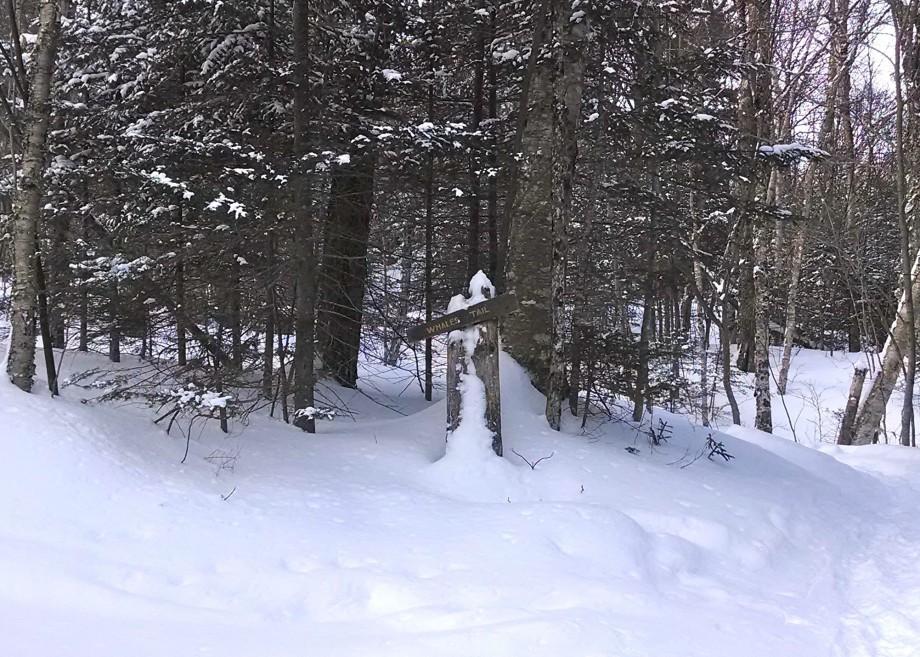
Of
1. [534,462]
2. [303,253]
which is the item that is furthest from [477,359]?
[303,253]

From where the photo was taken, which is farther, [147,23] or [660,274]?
[660,274]

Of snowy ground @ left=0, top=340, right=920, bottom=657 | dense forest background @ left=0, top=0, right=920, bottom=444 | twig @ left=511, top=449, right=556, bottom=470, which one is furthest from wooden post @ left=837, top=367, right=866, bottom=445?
twig @ left=511, top=449, right=556, bottom=470

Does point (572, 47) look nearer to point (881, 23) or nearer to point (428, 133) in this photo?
point (428, 133)

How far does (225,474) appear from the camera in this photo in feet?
16.2

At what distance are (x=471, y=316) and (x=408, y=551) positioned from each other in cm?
231

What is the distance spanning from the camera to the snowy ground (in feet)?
9.93

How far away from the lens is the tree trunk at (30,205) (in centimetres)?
501

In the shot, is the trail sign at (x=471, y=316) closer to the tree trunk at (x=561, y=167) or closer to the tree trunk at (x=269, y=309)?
the tree trunk at (x=561, y=167)

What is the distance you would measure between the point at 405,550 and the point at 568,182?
13.8ft

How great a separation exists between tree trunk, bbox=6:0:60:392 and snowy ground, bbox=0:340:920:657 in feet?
1.60

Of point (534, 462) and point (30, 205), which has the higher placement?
point (30, 205)

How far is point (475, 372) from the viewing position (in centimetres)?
579

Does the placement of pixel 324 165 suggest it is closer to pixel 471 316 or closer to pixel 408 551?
pixel 471 316

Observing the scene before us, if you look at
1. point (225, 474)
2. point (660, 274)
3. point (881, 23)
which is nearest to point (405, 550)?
point (225, 474)
